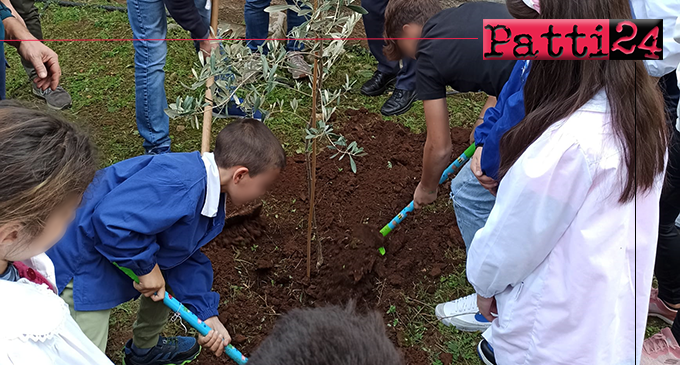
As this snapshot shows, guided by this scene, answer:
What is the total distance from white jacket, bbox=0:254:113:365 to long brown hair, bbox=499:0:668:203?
4.44ft

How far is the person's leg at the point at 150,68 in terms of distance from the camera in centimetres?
337

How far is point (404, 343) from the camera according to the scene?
9.40 ft

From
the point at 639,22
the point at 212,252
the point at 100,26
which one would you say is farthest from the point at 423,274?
the point at 100,26

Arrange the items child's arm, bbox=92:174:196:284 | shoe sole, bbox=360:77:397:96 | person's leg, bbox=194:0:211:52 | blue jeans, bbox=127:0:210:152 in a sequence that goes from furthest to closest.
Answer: shoe sole, bbox=360:77:397:96 → person's leg, bbox=194:0:211:52 → blue jeans, bbox=127:0:210:152 → child's arm, bbox=92:174:196:284

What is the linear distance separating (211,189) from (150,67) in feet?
5.69

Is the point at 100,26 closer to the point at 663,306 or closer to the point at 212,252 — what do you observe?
the point at 212,252

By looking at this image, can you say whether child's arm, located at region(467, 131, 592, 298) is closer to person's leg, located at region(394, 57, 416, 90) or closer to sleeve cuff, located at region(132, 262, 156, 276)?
sleeve cuff, located at region(132, 262, 156, 276)

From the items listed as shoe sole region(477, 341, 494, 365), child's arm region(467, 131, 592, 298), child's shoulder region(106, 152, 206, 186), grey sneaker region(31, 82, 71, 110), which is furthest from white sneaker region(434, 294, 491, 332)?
grey sneaker region(31, 82, 71, 110)

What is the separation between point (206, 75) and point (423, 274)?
1.75 meters

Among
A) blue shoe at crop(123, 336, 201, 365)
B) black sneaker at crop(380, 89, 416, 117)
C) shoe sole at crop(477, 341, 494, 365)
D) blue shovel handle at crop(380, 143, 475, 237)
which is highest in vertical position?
black sneaker at crop(380, 89, 416, 117)

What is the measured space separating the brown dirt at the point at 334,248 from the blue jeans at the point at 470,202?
62cm

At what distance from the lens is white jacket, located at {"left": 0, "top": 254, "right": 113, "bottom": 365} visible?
3.69 feet

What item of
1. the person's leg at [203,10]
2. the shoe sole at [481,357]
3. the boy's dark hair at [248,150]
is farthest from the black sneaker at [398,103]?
the boy's dark hair at [248,150]

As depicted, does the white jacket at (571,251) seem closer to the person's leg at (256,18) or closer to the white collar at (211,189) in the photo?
the white collar at (211,189)
